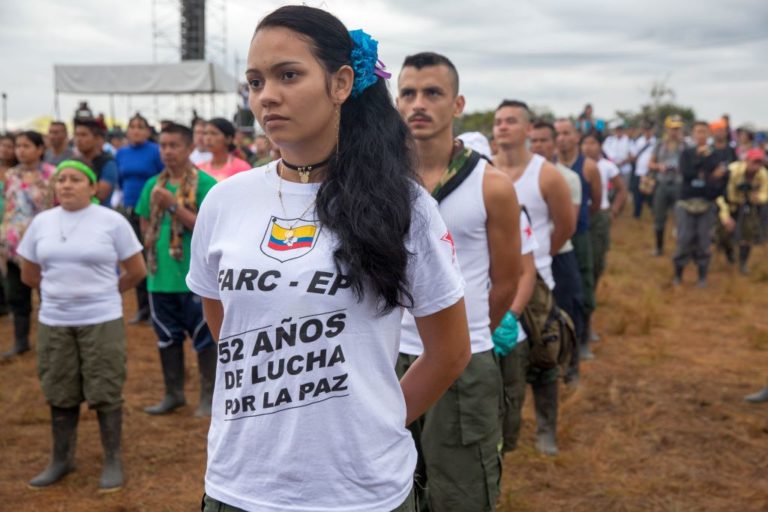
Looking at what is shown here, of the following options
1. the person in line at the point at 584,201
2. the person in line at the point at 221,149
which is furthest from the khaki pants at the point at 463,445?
the person in line at the point at 584,201

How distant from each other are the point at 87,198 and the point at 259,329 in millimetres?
3224

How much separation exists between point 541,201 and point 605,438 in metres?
1.81

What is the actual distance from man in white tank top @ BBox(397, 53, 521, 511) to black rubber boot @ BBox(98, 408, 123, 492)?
2341mm

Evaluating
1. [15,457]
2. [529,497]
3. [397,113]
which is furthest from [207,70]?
[397,113]

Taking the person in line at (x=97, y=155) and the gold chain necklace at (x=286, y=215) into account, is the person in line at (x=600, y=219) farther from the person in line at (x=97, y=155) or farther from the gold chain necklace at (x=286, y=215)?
the gold chain necklace at (x=286, y=215)

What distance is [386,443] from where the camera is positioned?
1953mm

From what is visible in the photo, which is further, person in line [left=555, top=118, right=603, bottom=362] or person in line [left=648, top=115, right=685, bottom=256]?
person in line [left=648, top=115, right=685, bottom=256]

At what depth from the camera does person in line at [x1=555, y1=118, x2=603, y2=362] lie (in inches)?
280

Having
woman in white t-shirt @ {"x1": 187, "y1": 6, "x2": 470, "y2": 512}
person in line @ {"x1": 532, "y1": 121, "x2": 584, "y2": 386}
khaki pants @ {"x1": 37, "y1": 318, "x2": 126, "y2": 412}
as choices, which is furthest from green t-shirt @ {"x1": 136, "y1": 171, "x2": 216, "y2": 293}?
woman in white t-shirt @ {"x1": 187, "y1": 6, "x2": 470, "y2": 512}

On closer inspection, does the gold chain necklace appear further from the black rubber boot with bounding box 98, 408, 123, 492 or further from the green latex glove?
the black rubber boot with bounding box 98, 408, 123, 492

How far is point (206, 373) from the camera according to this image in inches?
238

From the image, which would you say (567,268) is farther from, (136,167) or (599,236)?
(136,167)

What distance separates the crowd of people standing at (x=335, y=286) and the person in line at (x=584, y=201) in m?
0.45

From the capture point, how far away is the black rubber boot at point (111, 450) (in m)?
4.79
